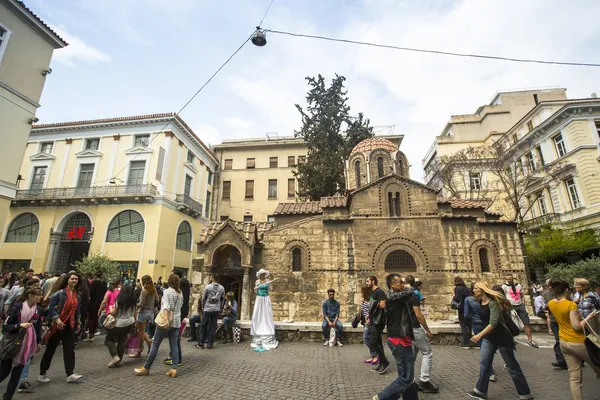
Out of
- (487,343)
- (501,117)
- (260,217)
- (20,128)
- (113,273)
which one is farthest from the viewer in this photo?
(501,117)

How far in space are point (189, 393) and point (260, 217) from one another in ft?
83.0

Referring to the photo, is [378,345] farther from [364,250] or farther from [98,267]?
[98,267]

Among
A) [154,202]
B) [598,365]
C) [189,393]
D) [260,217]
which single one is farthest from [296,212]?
[260,217]

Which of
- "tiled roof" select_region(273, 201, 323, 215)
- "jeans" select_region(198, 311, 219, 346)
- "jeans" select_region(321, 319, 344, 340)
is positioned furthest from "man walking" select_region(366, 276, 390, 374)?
"tiled roof" select_region(273, 201, 323, 215)

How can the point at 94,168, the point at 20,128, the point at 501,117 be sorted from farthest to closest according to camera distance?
the point at 501,117
the point at 94,168
the point at 20,128

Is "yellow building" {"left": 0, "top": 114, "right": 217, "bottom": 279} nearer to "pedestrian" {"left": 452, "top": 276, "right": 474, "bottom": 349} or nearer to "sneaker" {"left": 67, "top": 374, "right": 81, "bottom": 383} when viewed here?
"sneaker" {"left": 67, "top": 374, "right": 81, "bottom": 383}

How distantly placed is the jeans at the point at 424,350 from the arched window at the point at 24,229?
2879 cm

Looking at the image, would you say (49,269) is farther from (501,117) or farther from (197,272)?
(501,117)

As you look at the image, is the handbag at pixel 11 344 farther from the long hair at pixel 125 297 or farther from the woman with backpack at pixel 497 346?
the woman with backpack at pixel 497 346

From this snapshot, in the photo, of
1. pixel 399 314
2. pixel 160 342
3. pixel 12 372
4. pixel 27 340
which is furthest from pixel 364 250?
pixel 12 372

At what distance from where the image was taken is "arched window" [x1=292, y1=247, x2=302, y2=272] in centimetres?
1262

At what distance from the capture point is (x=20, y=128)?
1450cm

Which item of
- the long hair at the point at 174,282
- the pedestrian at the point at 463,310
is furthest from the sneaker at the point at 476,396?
the long hair at the point at 174,282

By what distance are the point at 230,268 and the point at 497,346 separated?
10625 millimetres
